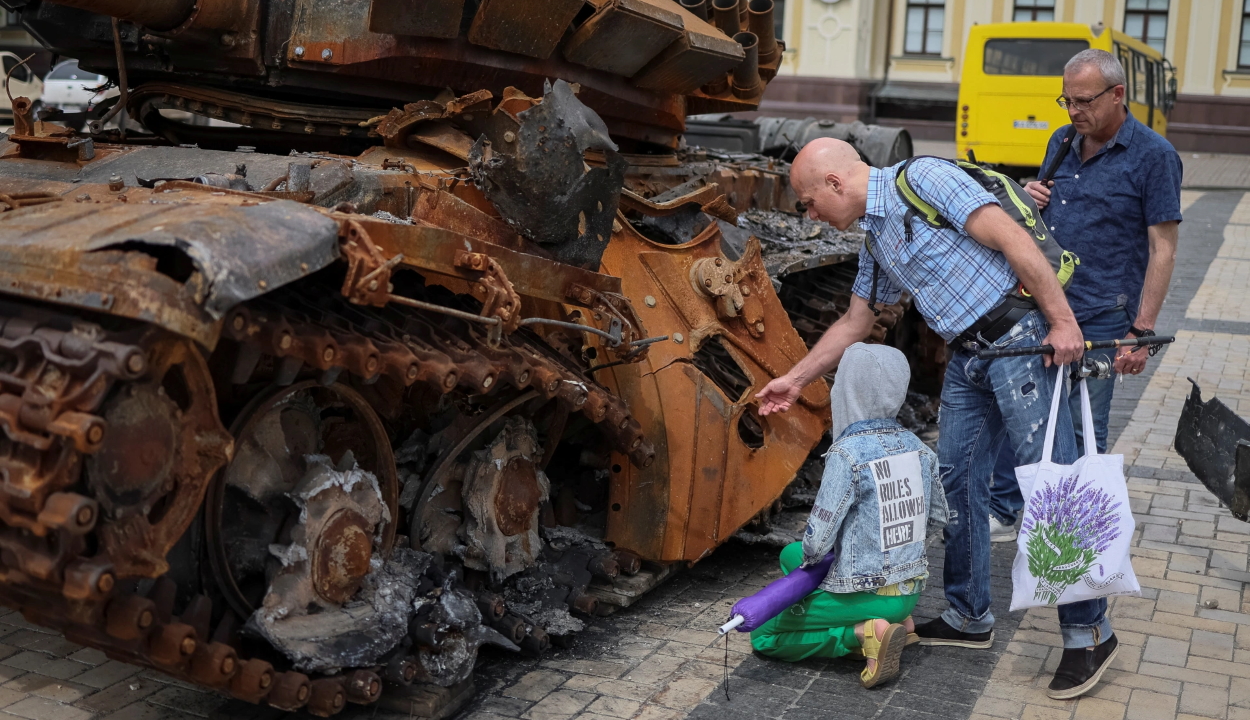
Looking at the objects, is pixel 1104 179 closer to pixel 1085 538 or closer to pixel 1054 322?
pixel 1054 322

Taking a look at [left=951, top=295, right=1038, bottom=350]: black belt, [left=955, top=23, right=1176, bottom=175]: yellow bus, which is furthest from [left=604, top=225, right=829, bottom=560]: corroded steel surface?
[left=955, top=23, right=1176, bottom=175]: yellow bus

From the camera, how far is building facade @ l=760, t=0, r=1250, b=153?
25.1 m

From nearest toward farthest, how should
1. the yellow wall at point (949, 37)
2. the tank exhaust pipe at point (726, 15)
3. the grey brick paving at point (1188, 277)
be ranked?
1. the tank exhaust pipe at point (726, 15)
2. the grey brick paving at point (1188, 277)
3. the yellow wall at point (949, 37)

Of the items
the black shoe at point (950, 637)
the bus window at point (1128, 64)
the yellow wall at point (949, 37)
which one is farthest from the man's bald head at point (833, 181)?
the yellow wall at point (949, 37)

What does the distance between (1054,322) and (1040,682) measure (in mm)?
1263

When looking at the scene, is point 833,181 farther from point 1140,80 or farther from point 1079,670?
point 1140,80

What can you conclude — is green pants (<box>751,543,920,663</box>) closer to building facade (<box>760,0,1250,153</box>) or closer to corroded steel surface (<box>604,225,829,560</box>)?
corroded steel surface (<box>604,225,829,560</box>)

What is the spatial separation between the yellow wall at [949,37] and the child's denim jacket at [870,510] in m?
22.2

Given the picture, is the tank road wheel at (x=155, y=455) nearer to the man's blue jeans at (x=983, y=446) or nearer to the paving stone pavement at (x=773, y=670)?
the paving stone pavement at (x=773, y=670)

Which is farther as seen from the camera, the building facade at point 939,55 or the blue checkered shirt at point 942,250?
the building facade at point 939,55

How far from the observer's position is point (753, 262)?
220 inches

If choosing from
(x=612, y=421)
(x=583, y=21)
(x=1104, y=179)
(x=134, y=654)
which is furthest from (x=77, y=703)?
(x=1104, y=179)

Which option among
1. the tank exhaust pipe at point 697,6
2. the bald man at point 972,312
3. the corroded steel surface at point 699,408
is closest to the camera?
the bald man at point 972,312

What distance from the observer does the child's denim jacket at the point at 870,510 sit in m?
4.19
